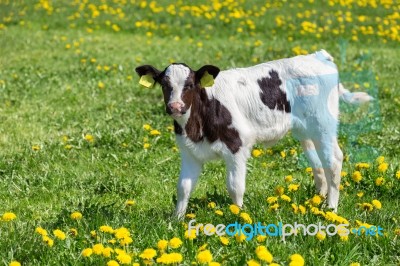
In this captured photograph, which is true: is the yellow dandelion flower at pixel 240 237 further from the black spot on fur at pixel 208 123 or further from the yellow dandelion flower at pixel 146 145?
the yellow dandelion flower at pixel 146 145

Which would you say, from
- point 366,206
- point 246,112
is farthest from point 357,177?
point 246,112

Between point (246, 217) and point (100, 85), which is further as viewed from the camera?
point (100, 85)

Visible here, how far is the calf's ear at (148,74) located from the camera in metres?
5.61

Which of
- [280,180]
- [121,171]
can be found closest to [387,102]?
[280,180]

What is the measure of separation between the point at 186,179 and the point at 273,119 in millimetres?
934

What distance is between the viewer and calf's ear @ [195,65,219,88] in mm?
5480

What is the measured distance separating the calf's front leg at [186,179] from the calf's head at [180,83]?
50 cm

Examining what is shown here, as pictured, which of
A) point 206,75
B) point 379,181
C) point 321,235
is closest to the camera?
point 321,235

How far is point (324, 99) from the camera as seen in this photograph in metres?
6.15

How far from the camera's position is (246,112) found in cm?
590

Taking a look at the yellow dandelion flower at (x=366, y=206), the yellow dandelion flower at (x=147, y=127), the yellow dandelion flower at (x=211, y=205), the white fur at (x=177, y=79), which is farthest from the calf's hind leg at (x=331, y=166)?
the yellow dandelion flower at (x=147, y=127)

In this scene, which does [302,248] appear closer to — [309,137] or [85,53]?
[309,137]

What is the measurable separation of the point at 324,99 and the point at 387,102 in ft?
16.5

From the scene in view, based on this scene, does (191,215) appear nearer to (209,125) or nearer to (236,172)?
(236,172)
